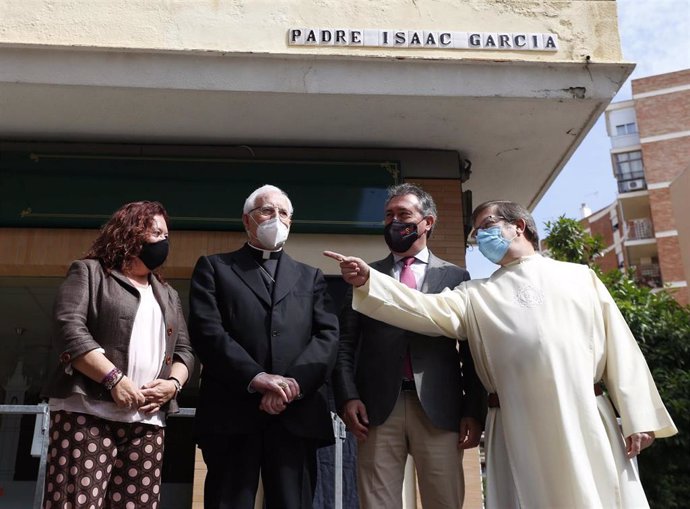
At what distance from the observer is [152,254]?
334 cm

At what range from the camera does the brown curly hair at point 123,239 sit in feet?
10.9

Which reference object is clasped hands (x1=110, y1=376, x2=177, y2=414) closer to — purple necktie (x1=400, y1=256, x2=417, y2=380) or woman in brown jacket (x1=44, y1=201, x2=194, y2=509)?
woman in brown jacket (x1=44, y1=201, x2=194, y2=509)

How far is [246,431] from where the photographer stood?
306 centimetres

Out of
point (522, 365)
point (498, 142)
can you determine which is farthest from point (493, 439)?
point (498, 142)

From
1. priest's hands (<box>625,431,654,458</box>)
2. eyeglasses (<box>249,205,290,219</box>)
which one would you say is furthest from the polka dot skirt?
priest's hands (<box>625,431,654,458</box>)

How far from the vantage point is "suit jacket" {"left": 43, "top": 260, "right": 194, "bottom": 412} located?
9.81 feet

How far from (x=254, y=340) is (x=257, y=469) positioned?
0.56m

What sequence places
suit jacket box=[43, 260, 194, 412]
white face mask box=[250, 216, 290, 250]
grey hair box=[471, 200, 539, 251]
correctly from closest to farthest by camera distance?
suit jacket box=[43, 260, 194, 412] < white face mask box=[250, 216, 290, 250] < grey hair box=[471, 200, 539, 251]

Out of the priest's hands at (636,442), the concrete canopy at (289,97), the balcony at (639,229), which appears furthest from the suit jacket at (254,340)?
the balcony at (639,229)

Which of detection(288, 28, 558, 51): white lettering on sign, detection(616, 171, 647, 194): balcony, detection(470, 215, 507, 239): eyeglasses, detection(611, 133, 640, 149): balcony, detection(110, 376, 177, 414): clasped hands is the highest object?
detection(611, 133, 640, 149): balcony

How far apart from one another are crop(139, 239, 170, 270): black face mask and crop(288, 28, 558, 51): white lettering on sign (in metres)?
3.25

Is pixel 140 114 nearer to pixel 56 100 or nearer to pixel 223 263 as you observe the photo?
pixel 56 100

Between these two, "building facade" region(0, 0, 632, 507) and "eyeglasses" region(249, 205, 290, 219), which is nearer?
"eyeglasses" region(249, 205, 290, 219)

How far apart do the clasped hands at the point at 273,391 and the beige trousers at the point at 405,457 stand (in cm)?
51
